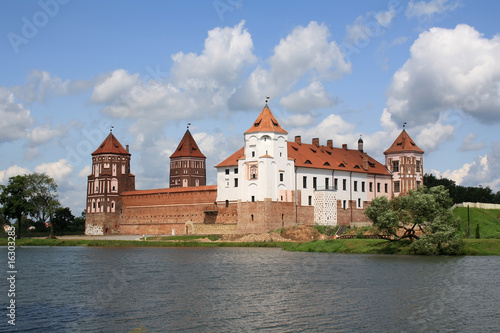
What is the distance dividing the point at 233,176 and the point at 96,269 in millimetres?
32139

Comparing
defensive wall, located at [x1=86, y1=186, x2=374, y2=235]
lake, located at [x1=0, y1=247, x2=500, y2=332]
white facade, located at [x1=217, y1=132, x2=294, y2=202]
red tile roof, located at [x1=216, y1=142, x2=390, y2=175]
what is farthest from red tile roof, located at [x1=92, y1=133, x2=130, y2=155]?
lake, located at [x1=0, y1=247, x2=500, y2=332]

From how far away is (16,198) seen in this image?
71.4 meters

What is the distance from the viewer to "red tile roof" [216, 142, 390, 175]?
6700cm

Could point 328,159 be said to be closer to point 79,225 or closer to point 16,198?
point 16,198

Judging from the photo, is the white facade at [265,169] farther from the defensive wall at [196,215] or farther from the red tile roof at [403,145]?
the red tile roof at [403,145]

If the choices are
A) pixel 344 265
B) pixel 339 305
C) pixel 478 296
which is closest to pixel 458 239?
pixel 344 265

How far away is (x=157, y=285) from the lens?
2694cm

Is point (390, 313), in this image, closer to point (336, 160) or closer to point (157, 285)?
point (157, 285)

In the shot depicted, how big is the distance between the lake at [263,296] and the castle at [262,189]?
84.9ft

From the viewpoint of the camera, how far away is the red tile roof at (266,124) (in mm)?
63162

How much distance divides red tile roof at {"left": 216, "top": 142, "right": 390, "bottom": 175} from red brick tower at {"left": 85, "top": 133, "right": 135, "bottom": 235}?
19.4m

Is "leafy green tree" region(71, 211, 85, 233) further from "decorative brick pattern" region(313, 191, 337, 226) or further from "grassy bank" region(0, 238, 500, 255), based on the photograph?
"decorative brick pattern" region(313, 191, 337, 226)

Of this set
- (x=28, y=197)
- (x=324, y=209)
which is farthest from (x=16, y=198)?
(x=324, y=209)

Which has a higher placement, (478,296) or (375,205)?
(375,205)
